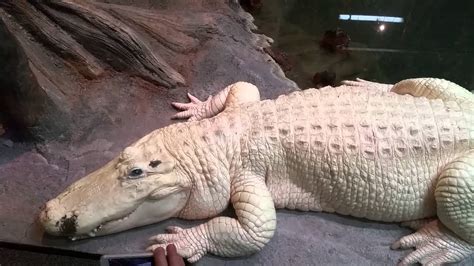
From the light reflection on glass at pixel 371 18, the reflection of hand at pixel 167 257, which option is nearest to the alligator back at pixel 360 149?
the reflection of hand at pixel 167 257

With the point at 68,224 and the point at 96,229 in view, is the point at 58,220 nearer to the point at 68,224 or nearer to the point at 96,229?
the point at 68,224

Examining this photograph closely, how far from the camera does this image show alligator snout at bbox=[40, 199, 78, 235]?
7.22 ft

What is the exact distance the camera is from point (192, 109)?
9.62ft

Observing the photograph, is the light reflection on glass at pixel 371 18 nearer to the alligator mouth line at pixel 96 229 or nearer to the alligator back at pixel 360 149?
the alligator back at pixel 360 149

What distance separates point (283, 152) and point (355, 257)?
575 mm

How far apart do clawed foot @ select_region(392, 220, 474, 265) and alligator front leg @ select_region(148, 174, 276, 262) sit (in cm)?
65

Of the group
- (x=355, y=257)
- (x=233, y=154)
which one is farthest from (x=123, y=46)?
(x=355, y=257)

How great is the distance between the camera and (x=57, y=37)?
2822 millimetres

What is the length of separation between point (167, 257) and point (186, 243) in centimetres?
13

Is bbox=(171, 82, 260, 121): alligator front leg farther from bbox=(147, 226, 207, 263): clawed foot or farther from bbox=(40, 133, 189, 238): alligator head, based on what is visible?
bbox=(147, 226, 207, 263): clawed foot

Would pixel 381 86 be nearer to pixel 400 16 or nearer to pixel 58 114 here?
pixel 400 16

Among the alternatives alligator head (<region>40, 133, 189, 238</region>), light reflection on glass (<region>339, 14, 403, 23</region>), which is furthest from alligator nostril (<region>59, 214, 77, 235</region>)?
light reflection on glass (<region>339, 14, 403, 23</region>)

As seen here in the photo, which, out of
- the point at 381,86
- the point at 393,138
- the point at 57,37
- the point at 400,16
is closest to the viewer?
the point at 393,138

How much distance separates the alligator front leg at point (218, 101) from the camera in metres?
2.75
